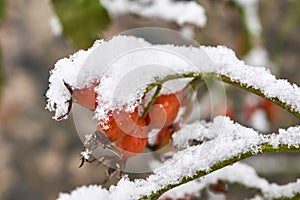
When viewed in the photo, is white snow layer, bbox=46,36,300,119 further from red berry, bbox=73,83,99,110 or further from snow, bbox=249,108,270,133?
snow, bbox=249,108,270,133

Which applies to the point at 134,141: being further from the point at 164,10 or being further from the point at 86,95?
the point at 164,10

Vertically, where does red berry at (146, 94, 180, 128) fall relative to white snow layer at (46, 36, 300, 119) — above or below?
above

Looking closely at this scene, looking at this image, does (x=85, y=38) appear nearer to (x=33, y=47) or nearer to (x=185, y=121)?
(x=185, y=121)

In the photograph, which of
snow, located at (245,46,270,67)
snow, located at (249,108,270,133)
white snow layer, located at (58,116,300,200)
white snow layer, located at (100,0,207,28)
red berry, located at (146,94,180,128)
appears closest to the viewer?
white snow layer, located at (58,116,300,200)

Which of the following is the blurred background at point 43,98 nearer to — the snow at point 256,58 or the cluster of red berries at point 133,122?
the snow at point 256,58

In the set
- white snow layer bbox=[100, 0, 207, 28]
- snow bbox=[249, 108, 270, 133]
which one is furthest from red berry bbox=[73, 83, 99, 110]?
snow bbox=[249, 108, 270, 133]

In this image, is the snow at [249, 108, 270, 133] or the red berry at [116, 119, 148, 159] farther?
the snow at [249, 108, 270, 133]

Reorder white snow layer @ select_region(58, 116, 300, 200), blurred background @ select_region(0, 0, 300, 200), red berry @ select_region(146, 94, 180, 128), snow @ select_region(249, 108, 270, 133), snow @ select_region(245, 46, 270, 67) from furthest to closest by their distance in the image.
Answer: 1. blurred background @ select_region(0, 0, 300, 200)
2. snow @ select_region(245, 46, 270, 67)
3. snow @ select_region(249, 108, 270, 133)
4. red berry @ select_region(146, 94, 180, 128)
5. white snow layer @ select_region(58, 116, 300, 200)
